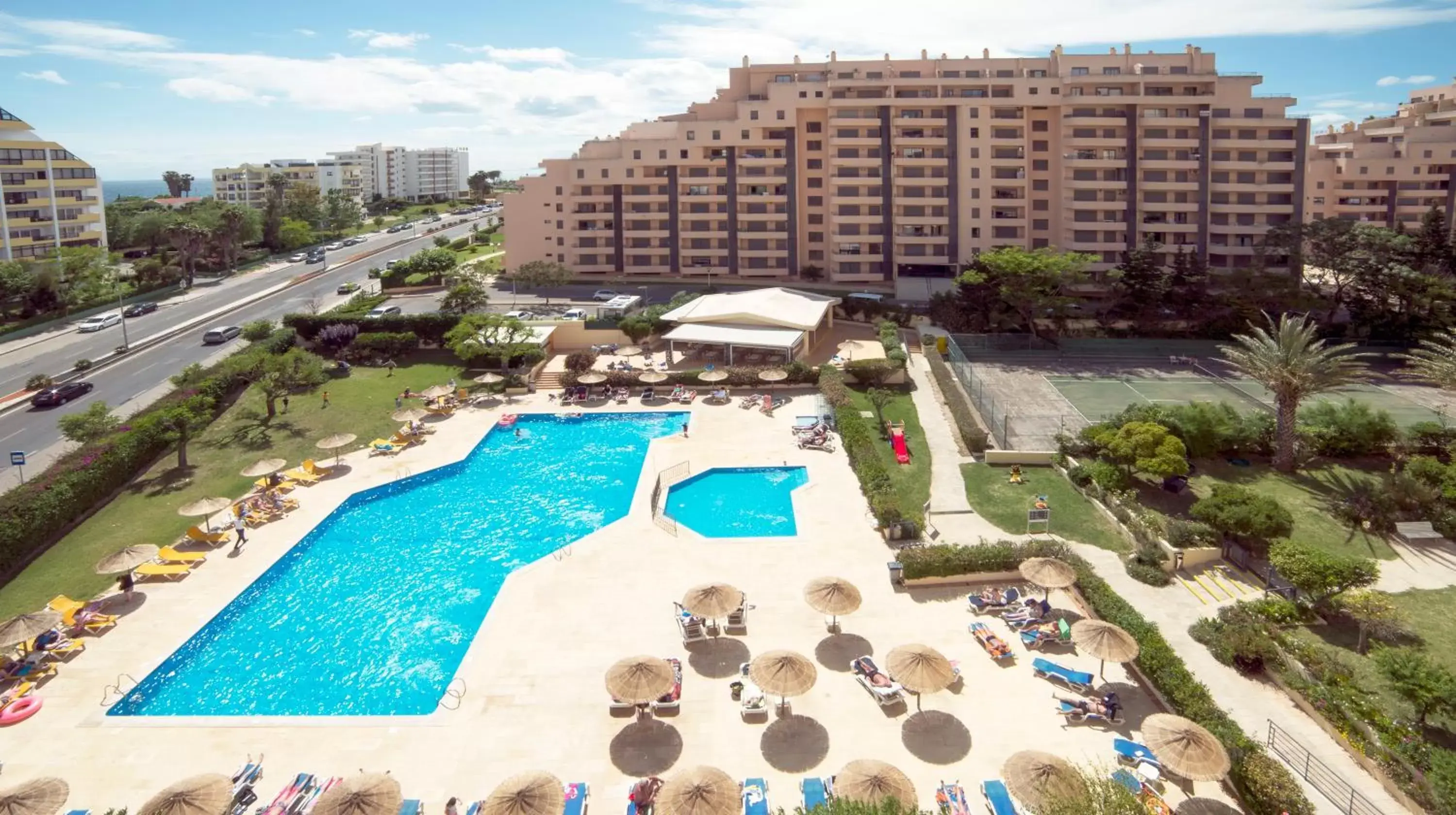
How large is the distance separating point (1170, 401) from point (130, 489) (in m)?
51.8

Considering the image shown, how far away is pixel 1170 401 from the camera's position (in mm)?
46812

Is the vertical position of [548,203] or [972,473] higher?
[548,203]

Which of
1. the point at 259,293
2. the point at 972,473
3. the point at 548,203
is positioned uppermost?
the point at 548,203

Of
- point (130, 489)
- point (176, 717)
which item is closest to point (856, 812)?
point (176, 717)

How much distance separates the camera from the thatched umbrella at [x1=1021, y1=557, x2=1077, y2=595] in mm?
25031

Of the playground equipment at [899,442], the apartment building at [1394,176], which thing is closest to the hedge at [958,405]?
the playground equipment at [899,442]

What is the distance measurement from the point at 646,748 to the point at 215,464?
98.8 feet

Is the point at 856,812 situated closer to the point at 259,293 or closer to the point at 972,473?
the point at 972,473

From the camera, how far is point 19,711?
21.5 meters

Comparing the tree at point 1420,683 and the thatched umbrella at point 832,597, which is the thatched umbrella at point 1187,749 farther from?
the thatched umbrella at point 832,597

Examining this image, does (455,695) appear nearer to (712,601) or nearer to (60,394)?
(712,601)

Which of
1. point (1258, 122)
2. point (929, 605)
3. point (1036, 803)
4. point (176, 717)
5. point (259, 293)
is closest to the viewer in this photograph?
point (1036, 803)

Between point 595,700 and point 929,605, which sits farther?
point 929,605

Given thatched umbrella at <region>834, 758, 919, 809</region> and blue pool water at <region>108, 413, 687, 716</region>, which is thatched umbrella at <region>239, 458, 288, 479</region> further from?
thatched umbrella at <region>834, 758, 919, 809</region>
